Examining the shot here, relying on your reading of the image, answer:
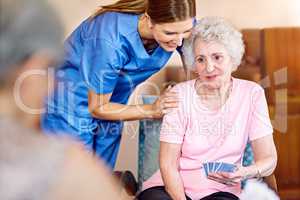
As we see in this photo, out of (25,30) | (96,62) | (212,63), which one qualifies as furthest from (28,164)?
(212,63)

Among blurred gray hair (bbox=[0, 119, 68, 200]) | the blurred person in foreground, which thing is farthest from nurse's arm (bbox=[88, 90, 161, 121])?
blurred gray hair (bbox=[0, 119, 68, 200])

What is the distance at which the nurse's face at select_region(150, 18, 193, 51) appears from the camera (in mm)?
1290

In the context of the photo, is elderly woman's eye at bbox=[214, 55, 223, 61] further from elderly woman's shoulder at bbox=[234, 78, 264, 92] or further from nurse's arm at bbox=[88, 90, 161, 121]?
nurse's arm at bbox=[88, 90, 161, 121]

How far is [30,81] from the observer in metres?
0.99

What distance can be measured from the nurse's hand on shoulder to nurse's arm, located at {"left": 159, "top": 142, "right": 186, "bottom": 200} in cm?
8

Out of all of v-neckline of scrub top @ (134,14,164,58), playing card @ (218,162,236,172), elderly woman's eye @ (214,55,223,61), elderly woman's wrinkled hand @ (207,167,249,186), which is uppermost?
v-neckline of scrub top @ (134,14,164,58)

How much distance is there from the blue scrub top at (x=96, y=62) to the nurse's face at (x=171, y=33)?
5 cm

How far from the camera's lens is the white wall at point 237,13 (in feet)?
4.21

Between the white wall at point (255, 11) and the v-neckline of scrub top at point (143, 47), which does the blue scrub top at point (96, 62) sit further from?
the white wall at point (255, 11)

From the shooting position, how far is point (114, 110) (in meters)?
1.31

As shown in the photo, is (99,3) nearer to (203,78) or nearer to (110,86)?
(110,86)

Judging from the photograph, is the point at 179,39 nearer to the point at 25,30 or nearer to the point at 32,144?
the point at 25,30

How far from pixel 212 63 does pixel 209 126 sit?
17 cm

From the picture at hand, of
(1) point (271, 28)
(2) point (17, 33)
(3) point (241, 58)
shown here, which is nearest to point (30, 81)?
(2) point (17, 33)
